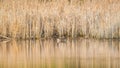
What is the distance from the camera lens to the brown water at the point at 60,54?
14.3 m

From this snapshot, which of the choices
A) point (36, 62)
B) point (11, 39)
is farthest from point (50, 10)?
point (36, 62)

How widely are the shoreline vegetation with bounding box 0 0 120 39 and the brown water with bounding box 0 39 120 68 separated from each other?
1.80 feet

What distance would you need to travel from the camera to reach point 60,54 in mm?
15820

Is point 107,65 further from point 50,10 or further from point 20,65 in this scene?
point 50,10

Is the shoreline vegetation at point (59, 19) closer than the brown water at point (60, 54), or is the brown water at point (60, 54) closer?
the brown water at point (60, 54)

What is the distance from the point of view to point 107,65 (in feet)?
46.1

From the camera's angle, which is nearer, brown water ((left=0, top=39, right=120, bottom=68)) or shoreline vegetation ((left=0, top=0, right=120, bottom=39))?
brown water ((left=0, top=39, right=120, bottom=68))

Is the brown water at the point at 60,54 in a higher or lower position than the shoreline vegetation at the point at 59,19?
lower

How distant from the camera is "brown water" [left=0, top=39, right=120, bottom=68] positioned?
14328 millimetres

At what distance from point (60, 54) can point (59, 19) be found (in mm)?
4351

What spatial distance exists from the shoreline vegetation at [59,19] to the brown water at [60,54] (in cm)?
55

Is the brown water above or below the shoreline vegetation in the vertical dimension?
below

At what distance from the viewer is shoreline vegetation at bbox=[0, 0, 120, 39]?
19.5 metres

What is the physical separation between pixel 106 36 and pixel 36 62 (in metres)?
5.00
